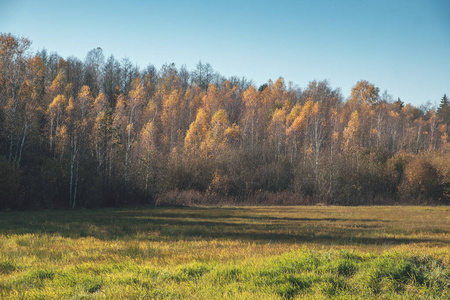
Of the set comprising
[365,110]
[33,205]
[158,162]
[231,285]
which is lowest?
[33,205]

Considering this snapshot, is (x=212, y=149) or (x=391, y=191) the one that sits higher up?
(x=212, y=149)

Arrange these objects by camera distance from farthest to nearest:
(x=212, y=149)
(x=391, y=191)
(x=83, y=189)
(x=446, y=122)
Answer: (x=446, y=122), (x=212, y=149), (x=391, y=191), (x=83, y=189)

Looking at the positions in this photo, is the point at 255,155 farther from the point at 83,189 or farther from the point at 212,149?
the point at 83,189

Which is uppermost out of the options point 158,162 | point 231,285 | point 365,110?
point 365,110

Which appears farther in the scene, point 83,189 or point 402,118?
point 402,118

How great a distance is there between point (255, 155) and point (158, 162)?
18.5 m

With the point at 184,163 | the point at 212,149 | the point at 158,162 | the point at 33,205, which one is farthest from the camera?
the point at 212,149

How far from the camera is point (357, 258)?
22.4 ft

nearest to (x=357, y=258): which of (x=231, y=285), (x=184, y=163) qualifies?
(x=231, y=285)

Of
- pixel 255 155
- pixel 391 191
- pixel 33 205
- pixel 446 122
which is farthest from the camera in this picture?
pixel 446 122

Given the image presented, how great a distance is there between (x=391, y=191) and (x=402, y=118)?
6501 centimetres

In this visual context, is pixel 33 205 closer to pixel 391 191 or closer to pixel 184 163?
pixel 184 163

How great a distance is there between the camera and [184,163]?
41.7 metres

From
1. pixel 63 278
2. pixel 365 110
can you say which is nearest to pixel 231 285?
pixel 63 278
